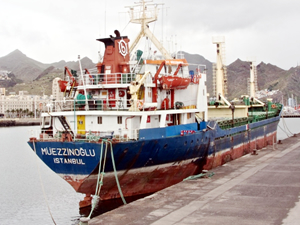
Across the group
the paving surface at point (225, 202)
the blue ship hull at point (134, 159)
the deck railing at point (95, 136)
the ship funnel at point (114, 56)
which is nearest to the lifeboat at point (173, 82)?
the ship funnel at point (114, 56)

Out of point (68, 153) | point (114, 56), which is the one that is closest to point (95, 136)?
point (68, 153)

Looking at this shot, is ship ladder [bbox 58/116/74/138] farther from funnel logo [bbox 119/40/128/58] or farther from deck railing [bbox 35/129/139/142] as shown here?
funnel logo [bbox 119/40/128/58]

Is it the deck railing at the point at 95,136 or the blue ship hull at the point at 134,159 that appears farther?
the deck railing at the point at 95,136

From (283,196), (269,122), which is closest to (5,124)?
(269,122)

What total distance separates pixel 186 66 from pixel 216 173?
281 inches

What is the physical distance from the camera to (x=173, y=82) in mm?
22156

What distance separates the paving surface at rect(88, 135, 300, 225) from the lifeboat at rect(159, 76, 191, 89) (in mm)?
5051

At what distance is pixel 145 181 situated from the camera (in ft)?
67.1

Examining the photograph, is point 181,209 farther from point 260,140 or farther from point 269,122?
point 269,122

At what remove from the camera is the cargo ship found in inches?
735

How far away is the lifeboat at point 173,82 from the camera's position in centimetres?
2170

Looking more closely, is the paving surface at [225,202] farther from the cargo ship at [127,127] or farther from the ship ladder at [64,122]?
the ship ladder at [64,122]

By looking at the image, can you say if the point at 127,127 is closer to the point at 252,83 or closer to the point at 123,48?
the point at 123,48

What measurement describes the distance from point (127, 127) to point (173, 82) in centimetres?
375
